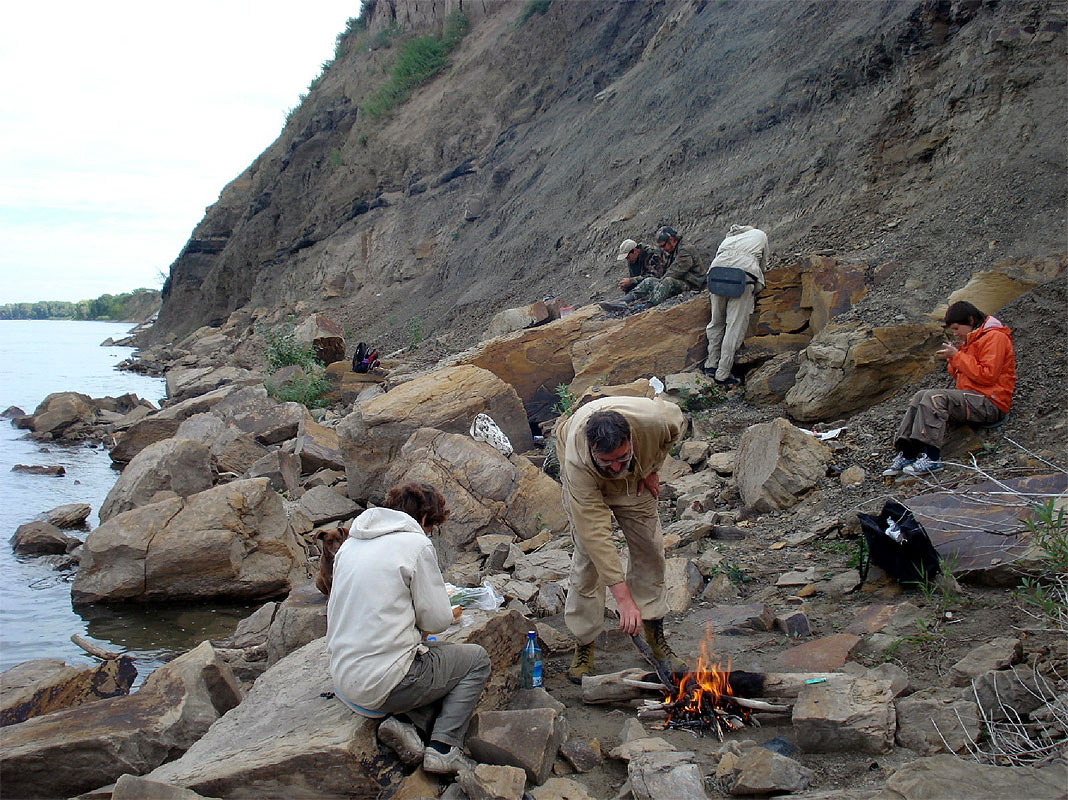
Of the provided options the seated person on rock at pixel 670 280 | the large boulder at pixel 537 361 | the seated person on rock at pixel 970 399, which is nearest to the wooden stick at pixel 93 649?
the large boulder at pixel 537 361

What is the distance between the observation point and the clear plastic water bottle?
148 inches

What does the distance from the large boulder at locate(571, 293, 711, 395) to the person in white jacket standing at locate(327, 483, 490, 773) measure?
592 cm

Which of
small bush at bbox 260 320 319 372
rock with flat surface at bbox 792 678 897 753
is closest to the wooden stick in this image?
rock with flat surface at bbox 792 678 897 753

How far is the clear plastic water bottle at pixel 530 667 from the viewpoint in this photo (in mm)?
3763

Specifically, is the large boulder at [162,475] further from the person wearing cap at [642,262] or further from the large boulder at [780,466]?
the large boulder at [780,466]

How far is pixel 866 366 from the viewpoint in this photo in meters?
6.74

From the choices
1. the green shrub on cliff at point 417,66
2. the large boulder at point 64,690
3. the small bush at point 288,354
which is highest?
the green shrub on cliff at point 417,66

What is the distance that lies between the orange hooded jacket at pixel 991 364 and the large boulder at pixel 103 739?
5.15 m

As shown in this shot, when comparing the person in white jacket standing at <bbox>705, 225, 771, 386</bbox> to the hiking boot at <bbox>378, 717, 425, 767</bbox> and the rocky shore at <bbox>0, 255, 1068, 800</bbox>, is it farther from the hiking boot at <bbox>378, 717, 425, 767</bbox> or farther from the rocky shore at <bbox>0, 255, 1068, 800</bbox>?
the hiking boot at <bbox>378, 717, 425, 767</bbox>

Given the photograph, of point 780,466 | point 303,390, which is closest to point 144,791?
point 780,466

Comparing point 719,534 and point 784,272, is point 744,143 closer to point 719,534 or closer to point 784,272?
point 784,272

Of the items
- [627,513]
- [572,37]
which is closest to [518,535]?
[627,513]

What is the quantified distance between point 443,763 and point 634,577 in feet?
4.47

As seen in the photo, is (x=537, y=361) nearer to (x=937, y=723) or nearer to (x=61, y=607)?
(x=61, y=607)
